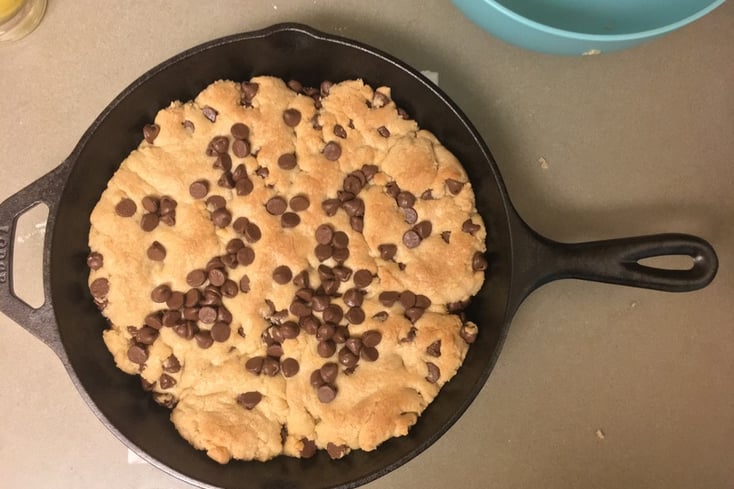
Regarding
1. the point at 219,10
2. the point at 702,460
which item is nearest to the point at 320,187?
the point at 219,10

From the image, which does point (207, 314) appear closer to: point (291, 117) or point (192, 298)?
point (192, 298)

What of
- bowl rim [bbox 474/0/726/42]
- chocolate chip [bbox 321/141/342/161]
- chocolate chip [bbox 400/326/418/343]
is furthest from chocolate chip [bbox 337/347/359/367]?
bowl rim [bbox 474/0/726/42]

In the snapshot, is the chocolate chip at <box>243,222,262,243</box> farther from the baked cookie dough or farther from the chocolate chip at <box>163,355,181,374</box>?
the chocolate chip at <box>163,355,181,374</box>

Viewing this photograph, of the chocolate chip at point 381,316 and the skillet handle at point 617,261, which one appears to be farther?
the chocolate chip at point 381,316

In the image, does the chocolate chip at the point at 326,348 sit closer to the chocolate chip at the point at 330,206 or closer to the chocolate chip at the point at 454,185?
the chocolate chip at the point at 330,206

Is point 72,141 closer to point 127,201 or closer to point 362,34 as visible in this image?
point 127,201

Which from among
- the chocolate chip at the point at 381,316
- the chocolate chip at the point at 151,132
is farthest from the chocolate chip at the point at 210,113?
the chocolate chip at the point at 381,316
